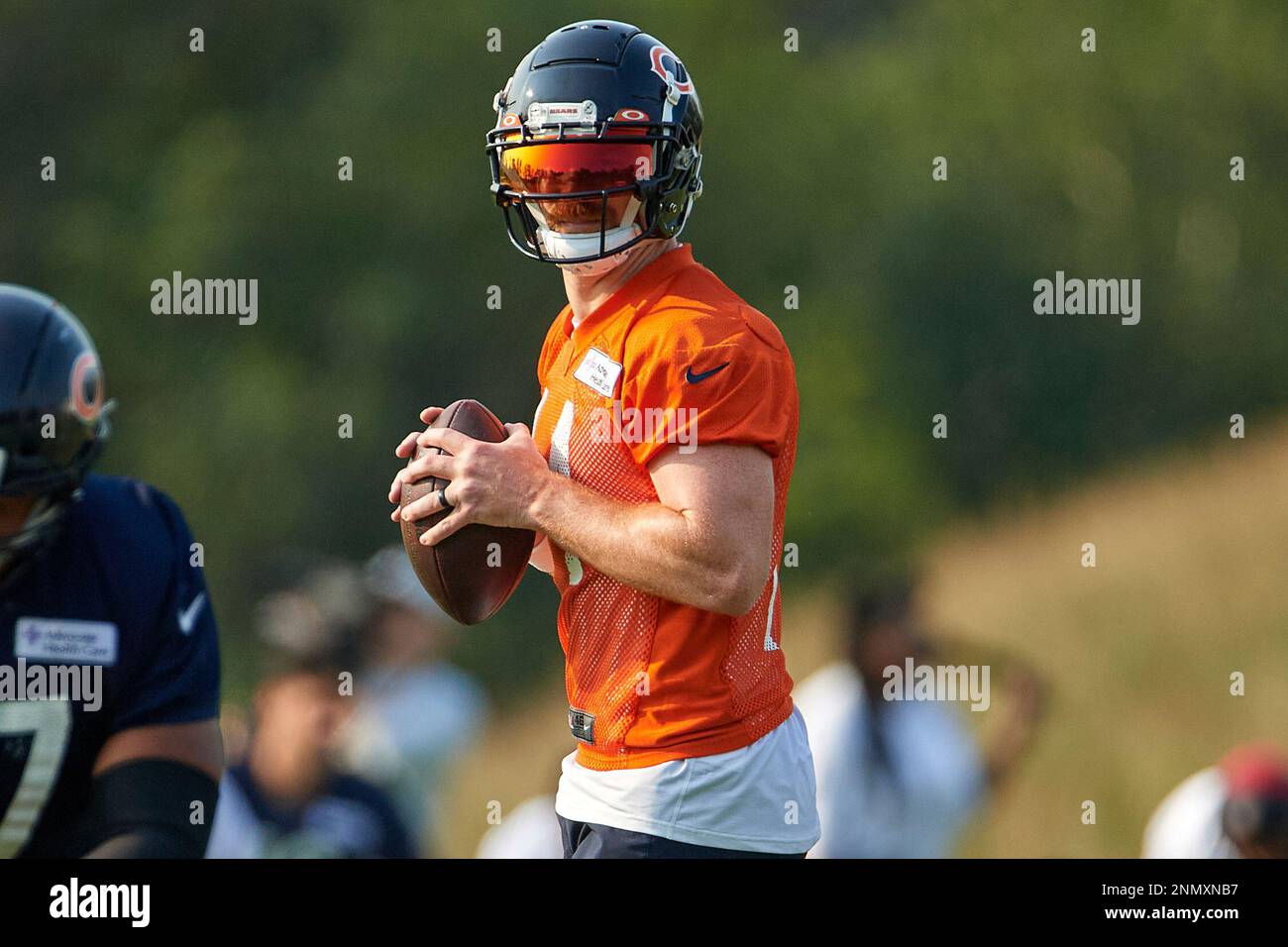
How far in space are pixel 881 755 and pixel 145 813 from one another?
3538 mm

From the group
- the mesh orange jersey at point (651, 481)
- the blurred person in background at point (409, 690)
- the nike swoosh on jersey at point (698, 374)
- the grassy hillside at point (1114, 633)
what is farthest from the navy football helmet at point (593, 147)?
the grassy hillside at point (1114, 633)

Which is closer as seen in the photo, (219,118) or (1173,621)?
(1173,621)

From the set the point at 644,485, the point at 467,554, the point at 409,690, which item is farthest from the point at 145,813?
the point at 409,690

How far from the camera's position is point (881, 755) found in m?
6.25

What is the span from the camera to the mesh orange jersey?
10.3ft

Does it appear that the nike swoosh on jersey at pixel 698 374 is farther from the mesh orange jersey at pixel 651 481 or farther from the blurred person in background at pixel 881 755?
the blurred person in background at pixel 881 755

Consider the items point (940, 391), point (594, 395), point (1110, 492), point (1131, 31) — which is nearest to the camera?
point (594, 395)

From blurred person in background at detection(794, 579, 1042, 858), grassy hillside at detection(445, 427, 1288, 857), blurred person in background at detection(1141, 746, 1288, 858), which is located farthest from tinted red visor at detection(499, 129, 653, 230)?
grassy hillside at detection(445, 427, 1288, 857)

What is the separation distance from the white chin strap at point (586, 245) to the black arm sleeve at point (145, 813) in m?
1.32

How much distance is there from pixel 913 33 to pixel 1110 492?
889 cm

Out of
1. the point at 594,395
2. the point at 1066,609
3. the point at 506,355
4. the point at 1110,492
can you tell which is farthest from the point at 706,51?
the point at 594,395

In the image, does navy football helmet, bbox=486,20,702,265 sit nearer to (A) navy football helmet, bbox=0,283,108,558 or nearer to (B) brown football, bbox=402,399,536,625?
(B) brown football, bbox=402,399,536,625

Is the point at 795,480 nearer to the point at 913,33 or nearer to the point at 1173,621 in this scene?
the point at 1173,621

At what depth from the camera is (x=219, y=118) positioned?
21297mm
